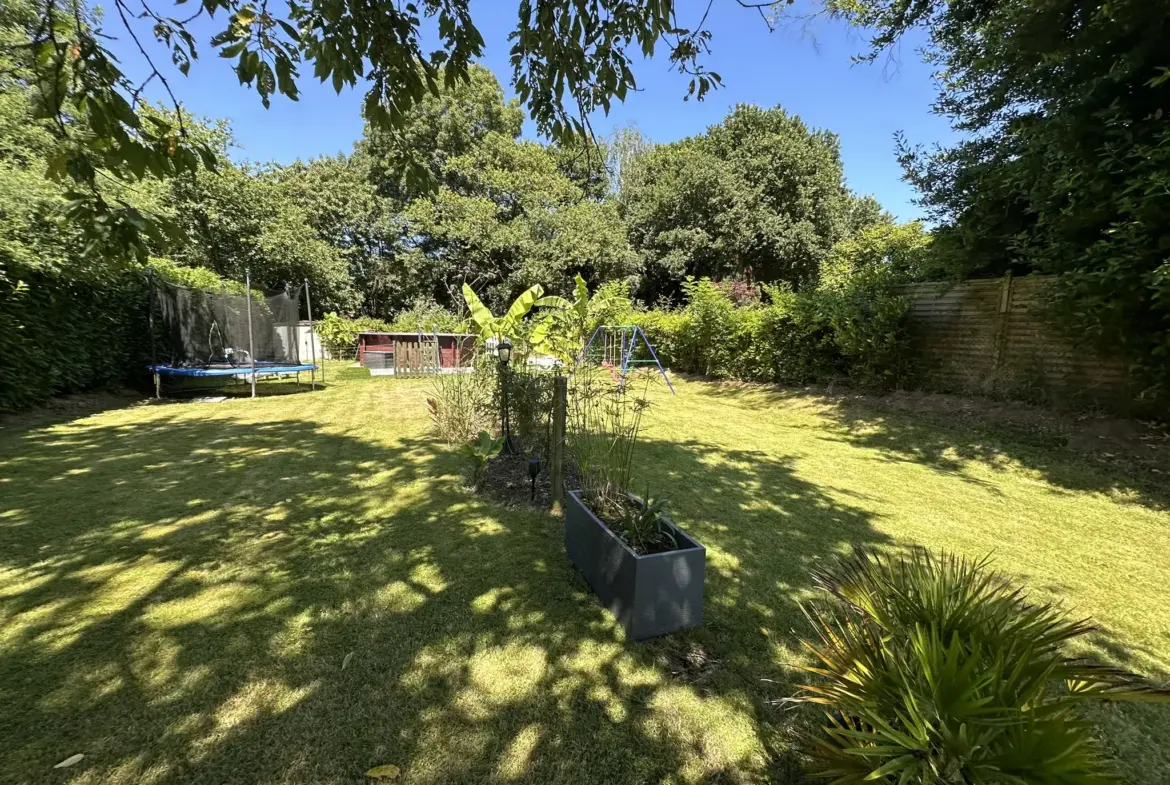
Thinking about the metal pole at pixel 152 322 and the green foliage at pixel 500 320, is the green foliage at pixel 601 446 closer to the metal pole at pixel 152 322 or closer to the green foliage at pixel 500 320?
the green foliage at pixel 500 320

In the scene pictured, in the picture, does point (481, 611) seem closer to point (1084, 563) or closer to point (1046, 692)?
point (1046, 692)

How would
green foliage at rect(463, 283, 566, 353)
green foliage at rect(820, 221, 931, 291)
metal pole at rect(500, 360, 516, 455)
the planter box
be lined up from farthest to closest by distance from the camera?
1. green foliage at rect(820, 221, 931, 291)
2. green foliage at rect(463, 283, 566, 353)
3. metal pole at rect(500, 360, 516, 455)
4. the planter box

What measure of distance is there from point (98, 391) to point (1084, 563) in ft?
43.8

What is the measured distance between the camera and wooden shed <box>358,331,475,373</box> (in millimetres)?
13211

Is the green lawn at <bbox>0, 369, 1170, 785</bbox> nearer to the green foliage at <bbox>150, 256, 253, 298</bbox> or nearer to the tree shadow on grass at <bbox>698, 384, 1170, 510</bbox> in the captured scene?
the tree shadow on grass at <bbox>698, 384, 1170, 510</bbox>

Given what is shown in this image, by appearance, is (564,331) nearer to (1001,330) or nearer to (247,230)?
(1001,330)

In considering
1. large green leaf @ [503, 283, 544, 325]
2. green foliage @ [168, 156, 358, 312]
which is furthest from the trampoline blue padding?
green foliage @ [168, 156, 358, 312]

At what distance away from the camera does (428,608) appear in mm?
2721

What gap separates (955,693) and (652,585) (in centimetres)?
130

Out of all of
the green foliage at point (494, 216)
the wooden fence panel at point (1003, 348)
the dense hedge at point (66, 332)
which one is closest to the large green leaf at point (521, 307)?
the wooden fence panel at point (1003, 348)

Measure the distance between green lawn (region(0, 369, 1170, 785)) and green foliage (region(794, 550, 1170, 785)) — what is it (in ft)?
1.64

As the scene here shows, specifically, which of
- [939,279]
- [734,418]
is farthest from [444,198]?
[939,279]

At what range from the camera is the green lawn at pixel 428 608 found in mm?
1831

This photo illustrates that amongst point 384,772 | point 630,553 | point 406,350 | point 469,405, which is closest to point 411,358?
point 406,350
